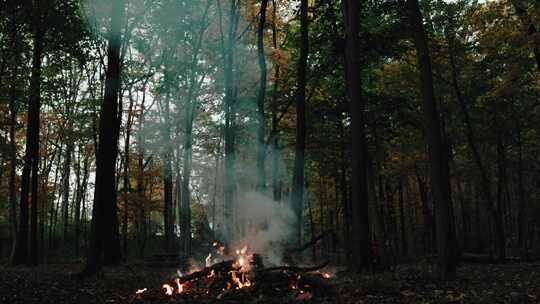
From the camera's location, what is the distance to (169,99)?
3200 centimetres

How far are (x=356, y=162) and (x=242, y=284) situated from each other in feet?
15.0

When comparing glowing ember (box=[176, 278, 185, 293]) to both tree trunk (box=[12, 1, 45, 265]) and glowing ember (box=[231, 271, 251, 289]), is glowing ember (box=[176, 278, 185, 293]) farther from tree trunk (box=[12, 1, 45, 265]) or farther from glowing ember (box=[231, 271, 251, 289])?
tree trunk (box=[12, 1, 45, 265])

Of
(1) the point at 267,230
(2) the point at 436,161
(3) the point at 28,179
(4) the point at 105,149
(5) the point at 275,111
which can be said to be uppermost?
(5) the point at 275,111

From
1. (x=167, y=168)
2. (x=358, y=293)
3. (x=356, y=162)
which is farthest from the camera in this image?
(x=167, y=168)

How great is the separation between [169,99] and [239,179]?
23.7 feet

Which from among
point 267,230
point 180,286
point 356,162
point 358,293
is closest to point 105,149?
point 267,230

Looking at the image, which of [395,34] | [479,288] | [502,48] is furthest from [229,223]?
[502,48]

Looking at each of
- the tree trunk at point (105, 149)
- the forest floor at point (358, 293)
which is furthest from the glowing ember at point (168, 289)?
the tree trunk at point (105, 149)

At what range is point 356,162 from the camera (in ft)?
41.1

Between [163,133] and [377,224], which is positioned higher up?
[163,133]

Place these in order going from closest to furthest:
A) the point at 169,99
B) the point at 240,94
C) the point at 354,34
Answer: the point at 354,34, the point at 240,94, the point at 169,99

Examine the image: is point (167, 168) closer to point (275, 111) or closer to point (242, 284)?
point (275, 111)

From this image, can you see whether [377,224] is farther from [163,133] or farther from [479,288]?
[163,133]

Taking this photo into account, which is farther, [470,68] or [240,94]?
[240,94]
